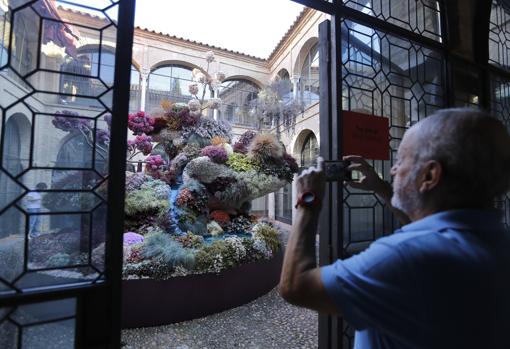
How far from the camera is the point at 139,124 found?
231 inches

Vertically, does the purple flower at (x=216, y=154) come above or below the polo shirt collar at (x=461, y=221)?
above

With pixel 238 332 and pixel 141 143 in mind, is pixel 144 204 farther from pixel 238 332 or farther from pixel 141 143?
pixel 238 332

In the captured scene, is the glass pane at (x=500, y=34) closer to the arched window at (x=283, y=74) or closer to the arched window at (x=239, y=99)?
the arched window at (x=283, y=74)

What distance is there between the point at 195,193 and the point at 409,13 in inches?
166

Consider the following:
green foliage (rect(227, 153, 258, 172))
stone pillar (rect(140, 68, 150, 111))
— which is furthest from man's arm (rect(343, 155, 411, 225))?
stone pillar (rect(140, 68, 150, 111))

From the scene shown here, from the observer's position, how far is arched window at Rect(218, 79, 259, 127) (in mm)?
13898

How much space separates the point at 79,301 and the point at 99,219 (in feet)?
0.93

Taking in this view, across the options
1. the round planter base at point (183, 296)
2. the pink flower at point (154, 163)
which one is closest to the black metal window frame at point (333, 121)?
the round planter base at point (183, 296)

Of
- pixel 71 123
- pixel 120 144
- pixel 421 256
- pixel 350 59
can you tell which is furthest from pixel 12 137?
pixel 350 59

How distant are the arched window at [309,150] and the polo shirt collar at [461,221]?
9.96 m

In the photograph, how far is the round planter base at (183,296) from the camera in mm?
3232

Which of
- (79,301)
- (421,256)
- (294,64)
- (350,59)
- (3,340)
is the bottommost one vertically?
(3,340)

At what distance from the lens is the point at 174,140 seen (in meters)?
6.34

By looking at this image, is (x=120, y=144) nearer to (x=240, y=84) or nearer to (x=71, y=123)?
(x=71, y=123)
